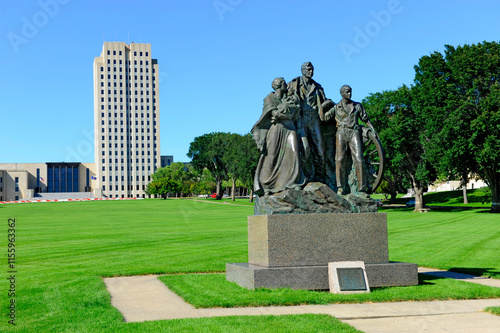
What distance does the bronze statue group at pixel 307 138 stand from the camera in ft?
41.2

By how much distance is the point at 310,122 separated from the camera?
522 inches

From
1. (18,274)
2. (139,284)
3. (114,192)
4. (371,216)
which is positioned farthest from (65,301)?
(114,192)

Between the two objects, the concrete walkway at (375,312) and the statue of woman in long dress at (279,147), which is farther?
the statue of woman in long dress at (279,147)

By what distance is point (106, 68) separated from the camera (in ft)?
598

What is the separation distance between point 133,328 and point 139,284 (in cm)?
512

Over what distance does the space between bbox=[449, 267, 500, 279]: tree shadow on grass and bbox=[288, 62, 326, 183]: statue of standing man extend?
4.86 meters

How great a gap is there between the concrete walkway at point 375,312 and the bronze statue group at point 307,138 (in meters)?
3.56

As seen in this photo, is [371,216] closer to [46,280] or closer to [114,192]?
[46,280]

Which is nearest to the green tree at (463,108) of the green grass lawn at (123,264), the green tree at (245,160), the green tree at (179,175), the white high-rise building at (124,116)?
the green grass lawn at (123,264)

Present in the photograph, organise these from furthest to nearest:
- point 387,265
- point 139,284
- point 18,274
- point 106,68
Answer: point 106,68 → point 18,274 → point 139,284 → point 387,265

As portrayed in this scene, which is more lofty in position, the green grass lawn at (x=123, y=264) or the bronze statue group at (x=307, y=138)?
the bronze statue group at (x=307, y=138)

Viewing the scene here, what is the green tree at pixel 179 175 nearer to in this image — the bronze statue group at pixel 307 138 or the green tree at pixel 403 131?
the green tree at pixel 403 131

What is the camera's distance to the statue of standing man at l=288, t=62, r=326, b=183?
42.3 feet

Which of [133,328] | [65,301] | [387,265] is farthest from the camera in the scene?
[387,265]
